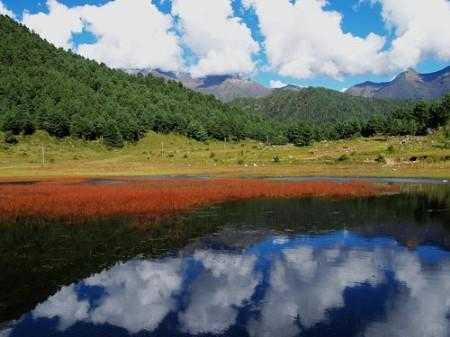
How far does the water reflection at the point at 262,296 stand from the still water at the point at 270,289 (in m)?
0.04

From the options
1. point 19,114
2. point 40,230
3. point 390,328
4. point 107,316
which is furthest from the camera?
point 19,114

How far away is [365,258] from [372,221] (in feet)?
40.1

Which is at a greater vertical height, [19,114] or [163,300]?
[19,114]

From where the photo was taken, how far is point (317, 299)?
60.0 ft

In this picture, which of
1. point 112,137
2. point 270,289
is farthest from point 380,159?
point 112,137

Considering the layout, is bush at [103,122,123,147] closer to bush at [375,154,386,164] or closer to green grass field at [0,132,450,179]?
green grass field at [0,132,450,179]

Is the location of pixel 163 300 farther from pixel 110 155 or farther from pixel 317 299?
pixel 110 155

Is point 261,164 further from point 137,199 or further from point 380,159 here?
point 137,199

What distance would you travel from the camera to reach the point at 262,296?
18.8 meters

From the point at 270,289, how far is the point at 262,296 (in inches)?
36.3

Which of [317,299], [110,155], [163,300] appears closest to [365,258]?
[317,299]

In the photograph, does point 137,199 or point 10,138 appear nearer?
point 137,199

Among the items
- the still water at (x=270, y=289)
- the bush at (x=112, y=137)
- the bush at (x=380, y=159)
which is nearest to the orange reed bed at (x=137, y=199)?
the still water at (x=270, y=289)

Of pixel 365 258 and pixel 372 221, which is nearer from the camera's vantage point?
pixel 365 258
